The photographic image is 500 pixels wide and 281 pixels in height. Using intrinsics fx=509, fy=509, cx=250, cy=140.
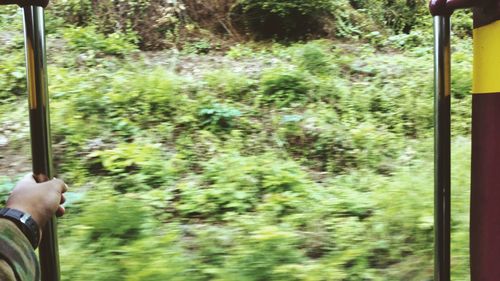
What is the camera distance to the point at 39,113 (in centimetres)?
115

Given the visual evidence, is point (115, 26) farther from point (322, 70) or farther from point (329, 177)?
point (329, 177)

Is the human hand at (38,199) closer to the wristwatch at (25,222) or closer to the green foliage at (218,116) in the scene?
the wristwatch at (25,222)

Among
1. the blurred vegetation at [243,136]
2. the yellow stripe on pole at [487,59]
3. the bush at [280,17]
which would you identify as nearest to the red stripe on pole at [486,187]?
the yellow stripe on pole at [487,59]

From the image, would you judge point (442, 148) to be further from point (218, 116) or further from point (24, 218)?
point (218, 116)

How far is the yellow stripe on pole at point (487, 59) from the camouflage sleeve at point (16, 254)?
0.98 m

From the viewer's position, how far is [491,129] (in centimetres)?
110

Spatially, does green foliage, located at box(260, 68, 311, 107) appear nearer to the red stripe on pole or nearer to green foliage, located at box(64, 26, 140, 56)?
green foliage, located at box(64, 26, 140, 56)

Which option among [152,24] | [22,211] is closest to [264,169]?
[22,211]

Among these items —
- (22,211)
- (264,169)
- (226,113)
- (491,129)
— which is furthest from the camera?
(226,113)

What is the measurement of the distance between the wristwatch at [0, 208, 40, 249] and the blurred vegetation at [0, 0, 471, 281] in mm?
1310

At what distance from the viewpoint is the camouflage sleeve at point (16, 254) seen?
0.82m

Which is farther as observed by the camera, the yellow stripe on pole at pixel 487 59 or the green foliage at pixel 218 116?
the green foliage at pixel 218 116

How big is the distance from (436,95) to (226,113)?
3139 millimetres

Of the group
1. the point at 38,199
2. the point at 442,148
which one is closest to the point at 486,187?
the point at 442,148
